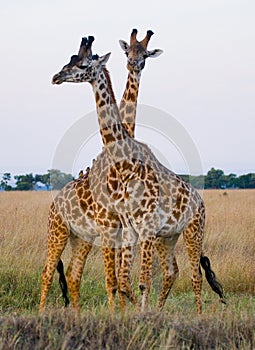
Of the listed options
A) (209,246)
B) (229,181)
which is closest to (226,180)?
(229,181)

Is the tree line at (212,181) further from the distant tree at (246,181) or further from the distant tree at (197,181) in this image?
the distant tree at (197,181)

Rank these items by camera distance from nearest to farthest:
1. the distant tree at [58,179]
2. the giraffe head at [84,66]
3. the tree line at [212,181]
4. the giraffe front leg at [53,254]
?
the giraffe head at [84,66]
the giraffe front leg at [53,254]
the distant tree at [58,179]
the tree line at [212,181]

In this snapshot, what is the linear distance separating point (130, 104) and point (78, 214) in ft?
4.17

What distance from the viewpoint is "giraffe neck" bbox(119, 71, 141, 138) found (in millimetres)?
7410

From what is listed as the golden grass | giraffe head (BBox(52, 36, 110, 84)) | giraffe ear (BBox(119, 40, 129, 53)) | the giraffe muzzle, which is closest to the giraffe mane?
giraffe head (BBox(52, 36, 110, 84))

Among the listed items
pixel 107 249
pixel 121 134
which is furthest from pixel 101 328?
pixel 121 134

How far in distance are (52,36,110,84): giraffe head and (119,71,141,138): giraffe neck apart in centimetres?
75

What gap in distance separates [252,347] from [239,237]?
19.8ft

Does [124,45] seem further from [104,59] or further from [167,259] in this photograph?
[167,259]

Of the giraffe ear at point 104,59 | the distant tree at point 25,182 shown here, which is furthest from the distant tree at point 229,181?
the giraffe ear at point 104,59

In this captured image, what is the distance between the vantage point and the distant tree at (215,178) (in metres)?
39.5

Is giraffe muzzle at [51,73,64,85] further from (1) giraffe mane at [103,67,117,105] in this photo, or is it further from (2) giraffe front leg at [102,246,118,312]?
(2) giraffe front leg at [102,246,118,312]

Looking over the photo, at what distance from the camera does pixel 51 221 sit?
7340mm

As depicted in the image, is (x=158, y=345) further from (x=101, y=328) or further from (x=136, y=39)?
(x=136, y=39)
